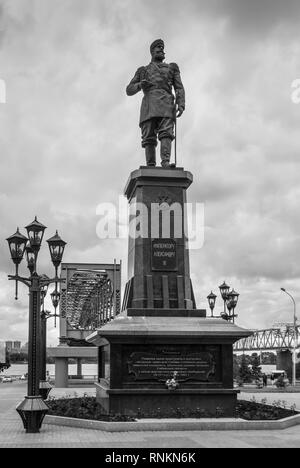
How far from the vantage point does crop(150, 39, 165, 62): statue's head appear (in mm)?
19875

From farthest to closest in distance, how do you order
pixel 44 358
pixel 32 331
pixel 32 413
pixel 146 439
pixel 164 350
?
1. pixel 44 358
2. pixel 164 350
3. pixel 32 331
4. pixel 32 413
5. pixel 146 439

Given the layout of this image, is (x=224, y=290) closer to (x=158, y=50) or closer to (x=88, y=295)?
(x=158, y=50)

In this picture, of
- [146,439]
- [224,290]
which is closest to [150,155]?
[224,290]

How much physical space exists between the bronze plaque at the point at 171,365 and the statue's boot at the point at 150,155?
19.4 ft

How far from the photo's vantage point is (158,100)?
63.9 ft

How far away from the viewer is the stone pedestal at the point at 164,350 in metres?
16.0

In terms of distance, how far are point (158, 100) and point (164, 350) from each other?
24.7 feet

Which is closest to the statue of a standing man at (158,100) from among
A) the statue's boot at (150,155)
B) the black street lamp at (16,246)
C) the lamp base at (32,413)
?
the statue's boot at (150,155)

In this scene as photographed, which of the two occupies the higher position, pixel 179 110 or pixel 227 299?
pixel 179 110

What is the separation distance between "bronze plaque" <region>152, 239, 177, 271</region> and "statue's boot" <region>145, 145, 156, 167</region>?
266cm

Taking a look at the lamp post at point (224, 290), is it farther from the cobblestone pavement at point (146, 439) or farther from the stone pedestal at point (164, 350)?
the cobblestone pavement at point (146, 439)
